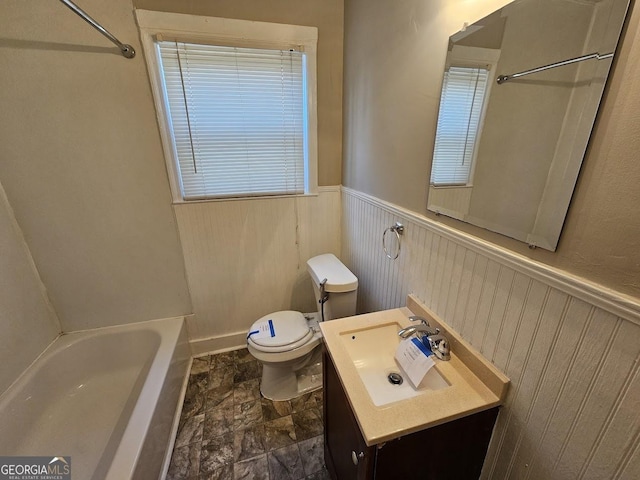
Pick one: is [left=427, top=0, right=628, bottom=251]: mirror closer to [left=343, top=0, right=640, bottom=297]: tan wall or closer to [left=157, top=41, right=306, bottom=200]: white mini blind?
[left=343, top=0, right=640, bottom=297]: tan wall

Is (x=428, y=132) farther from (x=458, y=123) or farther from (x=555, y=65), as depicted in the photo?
(x=555, y=65)

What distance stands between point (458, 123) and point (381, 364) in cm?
92

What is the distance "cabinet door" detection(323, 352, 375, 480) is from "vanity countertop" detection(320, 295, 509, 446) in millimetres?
63

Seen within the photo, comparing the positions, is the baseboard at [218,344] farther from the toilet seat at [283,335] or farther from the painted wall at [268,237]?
the toilet seat at [283,335]

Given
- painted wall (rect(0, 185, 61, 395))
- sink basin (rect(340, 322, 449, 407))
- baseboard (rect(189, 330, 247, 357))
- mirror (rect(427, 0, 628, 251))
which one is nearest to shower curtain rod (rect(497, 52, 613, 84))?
mirror (rect(427, 0, 628, 251))

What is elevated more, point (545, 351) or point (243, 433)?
point (545, 351)

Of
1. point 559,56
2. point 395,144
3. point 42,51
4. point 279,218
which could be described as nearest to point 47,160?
point 42,51

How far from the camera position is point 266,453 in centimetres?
135

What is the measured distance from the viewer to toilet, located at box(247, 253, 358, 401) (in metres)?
1.52

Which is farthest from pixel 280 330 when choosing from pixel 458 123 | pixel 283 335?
pixel 458 123

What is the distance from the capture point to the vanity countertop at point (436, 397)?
73 centimetres

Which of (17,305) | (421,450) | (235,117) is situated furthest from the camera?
(235,117)

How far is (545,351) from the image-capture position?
2.24ft

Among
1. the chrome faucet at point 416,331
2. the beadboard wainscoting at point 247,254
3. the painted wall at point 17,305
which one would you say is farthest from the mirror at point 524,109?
the painted wall at point 17,305
